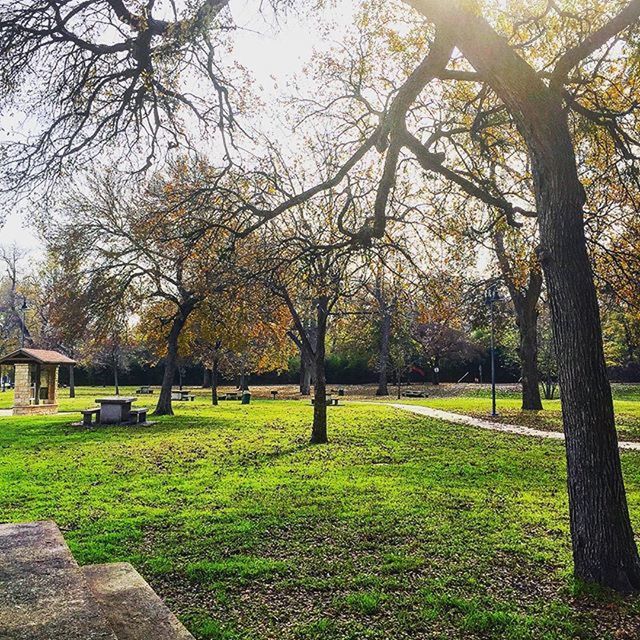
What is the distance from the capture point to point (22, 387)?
2538cm

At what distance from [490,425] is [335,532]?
1329 cm

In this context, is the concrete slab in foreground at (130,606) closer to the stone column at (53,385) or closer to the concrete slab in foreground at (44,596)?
the concrete slab in foreground at (44,596)

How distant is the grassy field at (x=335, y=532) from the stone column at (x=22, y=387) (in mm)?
12600

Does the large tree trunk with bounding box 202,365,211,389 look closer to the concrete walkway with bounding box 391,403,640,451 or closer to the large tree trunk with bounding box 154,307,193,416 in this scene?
the large tree trunk with bounding box 154,307,193,416

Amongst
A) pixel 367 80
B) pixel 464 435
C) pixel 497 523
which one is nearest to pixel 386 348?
pixel 464 435

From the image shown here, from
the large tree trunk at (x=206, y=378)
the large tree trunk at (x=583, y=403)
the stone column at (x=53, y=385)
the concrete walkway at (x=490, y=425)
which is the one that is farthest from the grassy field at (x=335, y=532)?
the large tree trunk at (x=206, y=378)

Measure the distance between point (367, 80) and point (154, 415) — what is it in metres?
17.2

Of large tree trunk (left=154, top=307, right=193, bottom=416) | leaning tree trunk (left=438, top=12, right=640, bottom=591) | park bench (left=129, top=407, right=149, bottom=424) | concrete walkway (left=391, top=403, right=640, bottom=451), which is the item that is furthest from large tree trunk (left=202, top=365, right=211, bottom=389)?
leaning tree trunk (left=438, top=12, right=640, bottom=591)

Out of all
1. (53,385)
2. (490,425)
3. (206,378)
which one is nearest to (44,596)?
(490,425)

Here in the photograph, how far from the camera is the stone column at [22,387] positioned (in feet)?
82.8

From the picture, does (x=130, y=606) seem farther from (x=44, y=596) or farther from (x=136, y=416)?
(x=136, y=416)

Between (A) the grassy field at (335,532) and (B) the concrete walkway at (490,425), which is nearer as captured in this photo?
(A) the grassy field at (335,532)

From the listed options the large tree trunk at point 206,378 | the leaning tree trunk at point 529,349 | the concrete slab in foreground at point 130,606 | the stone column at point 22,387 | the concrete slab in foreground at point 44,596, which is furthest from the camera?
the large tree trunk at point 206,378

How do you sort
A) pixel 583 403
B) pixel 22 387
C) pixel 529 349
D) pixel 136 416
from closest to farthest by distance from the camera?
pixel 583 403
pixel 136 416
pixel 529 349
pixel 22 387
